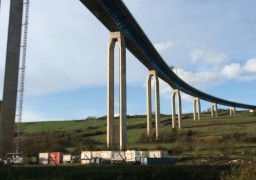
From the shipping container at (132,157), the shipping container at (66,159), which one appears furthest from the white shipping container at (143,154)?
the shipping container at (66,159)

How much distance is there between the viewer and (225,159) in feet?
199

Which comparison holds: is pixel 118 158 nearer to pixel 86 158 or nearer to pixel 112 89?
pixel 86 158

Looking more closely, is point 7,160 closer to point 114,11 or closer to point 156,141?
point 114,11

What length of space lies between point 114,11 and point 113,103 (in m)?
17.8

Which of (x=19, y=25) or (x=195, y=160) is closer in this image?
(x=19, y=25)

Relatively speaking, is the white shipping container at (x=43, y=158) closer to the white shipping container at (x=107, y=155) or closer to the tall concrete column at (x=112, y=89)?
the white shipping container at (x=107, y=155)

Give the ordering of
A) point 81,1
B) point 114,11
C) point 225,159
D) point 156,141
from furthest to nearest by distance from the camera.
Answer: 1. point 156,141
2. point 114,11
3. point 81,1
4. point 225,159

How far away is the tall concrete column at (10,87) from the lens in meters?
46.8

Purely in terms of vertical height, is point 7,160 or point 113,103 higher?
point 113,103

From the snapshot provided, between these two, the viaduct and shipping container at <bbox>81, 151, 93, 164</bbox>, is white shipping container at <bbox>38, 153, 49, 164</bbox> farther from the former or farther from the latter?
the viaduct

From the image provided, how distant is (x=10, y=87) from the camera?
1858 inches

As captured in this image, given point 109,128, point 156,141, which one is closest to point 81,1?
point 109,128

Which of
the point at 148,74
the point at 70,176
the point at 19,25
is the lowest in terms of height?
the point at 70,176

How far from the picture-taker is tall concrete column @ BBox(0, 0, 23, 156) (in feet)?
154
